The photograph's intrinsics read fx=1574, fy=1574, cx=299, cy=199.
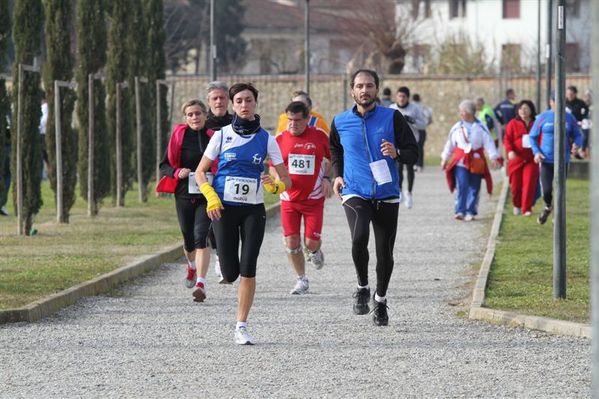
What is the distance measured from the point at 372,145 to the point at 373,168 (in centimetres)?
17

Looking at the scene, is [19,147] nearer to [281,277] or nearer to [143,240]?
[143,240]

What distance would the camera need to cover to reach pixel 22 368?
9.62 meters

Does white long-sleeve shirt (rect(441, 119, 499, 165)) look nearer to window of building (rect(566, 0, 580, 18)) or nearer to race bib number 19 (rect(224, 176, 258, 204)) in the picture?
race bib number 19 (rect(224, 176, 258, 204))

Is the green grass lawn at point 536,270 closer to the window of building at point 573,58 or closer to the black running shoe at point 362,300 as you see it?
the black running shoe at point 362,300

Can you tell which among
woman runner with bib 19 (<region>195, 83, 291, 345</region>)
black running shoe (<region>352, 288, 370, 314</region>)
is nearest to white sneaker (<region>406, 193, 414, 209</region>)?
black running shoe (<region>352, 288, 370, 314</region>)

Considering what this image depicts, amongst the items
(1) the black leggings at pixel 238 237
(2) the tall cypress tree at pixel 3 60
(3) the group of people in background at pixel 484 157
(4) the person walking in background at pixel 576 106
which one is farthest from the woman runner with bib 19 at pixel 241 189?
(4) the person walking in background at pixel 576 106

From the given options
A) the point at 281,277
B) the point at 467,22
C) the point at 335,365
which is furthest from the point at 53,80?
the point at 467,22

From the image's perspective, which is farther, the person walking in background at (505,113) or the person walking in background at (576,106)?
the person walking in background at (505,113)

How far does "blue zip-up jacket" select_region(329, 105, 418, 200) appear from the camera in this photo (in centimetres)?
1159

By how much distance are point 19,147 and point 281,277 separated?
5.52 m

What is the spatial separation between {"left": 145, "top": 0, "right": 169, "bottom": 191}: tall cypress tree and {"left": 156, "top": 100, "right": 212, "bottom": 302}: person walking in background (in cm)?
1621

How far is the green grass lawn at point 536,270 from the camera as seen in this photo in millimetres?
12164

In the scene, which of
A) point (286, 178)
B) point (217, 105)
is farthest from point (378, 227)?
point (217, 105)

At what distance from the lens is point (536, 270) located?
1533 centimetres
